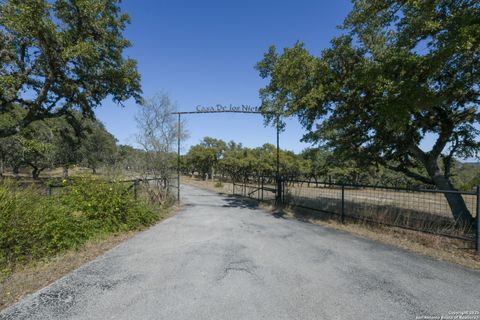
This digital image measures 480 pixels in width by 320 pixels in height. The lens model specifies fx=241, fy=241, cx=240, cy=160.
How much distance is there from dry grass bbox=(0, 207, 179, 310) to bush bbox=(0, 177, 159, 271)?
0.24 m

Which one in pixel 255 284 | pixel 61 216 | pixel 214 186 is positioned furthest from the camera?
pixel 214 186

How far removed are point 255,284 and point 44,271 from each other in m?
3.43

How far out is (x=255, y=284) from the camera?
3564 mm

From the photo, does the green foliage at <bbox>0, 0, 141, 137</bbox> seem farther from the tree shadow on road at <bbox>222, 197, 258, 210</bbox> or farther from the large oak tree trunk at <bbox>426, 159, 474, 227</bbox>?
the large oak tree trunk at <bbox>426, 159, 474, 227</bbox>

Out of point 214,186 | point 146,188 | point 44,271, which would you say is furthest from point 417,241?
point 214,186

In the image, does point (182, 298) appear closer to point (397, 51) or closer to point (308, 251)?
point (308, 251)

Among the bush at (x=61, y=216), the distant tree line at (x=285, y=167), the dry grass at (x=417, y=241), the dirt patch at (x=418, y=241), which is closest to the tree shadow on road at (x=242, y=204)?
the dry grass at (x=417, y=241)

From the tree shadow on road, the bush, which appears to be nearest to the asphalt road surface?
the bush

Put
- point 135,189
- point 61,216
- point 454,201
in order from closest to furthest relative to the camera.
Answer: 1. point 61,216
2. point 454,201
3. point 135,189

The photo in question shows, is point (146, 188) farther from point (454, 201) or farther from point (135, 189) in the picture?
point (454, 201)

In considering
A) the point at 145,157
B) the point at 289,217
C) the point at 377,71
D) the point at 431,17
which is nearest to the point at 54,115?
the point at 145,157

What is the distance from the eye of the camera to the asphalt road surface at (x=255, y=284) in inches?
114

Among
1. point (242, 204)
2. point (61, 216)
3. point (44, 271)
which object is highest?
point (61, 216)

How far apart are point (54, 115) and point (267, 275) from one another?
52.7ft
